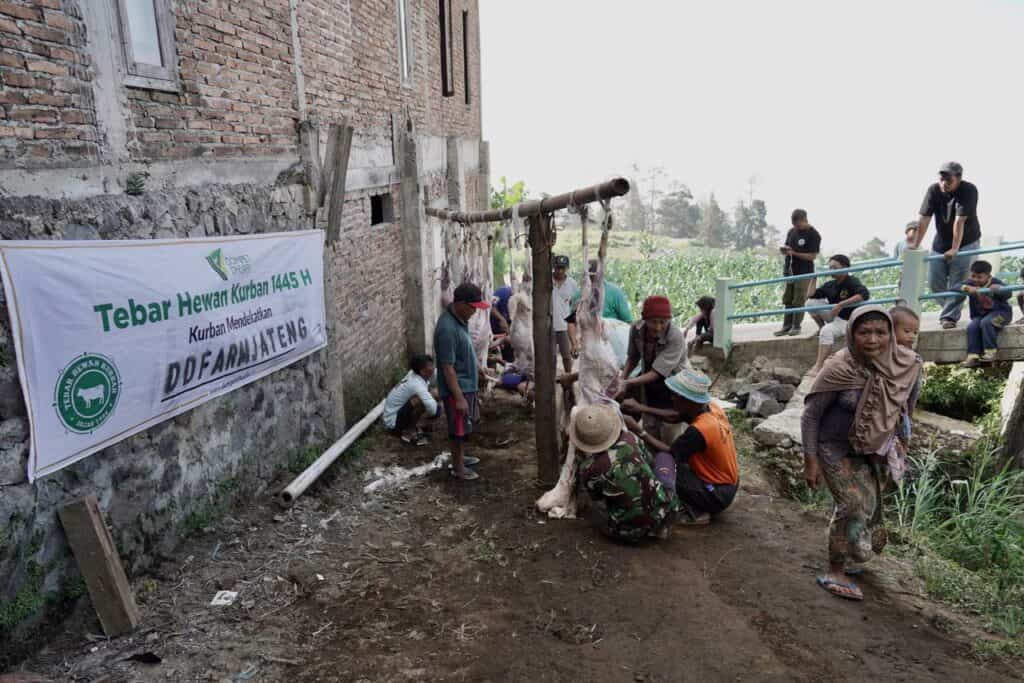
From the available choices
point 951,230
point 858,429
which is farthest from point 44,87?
point 951,230

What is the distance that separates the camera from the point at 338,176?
6.09 metres

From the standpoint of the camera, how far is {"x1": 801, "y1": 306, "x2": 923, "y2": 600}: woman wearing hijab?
3.67 m

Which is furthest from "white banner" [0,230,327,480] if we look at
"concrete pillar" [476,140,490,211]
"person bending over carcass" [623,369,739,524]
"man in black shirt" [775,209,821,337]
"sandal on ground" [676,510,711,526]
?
"concrete pillar" [476,140,490,211]

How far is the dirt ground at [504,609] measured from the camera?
3.25m

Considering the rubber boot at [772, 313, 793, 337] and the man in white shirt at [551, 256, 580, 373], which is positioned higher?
the man in white shirt at [551, 256, 580, 373]

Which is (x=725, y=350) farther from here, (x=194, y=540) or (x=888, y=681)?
(x=194, y=540)

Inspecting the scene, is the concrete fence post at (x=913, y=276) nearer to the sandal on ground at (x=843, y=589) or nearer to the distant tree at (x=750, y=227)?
the sandal on ground at (x=843, y=589)

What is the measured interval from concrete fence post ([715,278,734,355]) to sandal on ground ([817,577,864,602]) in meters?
5.55

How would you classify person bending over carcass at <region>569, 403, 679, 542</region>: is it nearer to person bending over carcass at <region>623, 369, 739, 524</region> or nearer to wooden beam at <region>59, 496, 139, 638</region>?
person bending over carcass at <region>623, 369, 739, 524</region>

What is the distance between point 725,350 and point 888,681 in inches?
252

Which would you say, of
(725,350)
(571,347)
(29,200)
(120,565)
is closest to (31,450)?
(120,565)

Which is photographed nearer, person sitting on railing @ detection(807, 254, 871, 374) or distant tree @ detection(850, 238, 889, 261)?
person sitting on railing @ detection(807, 254, 871, 374)

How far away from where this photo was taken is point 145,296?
3.71m

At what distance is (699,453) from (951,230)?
5205 millimetres
